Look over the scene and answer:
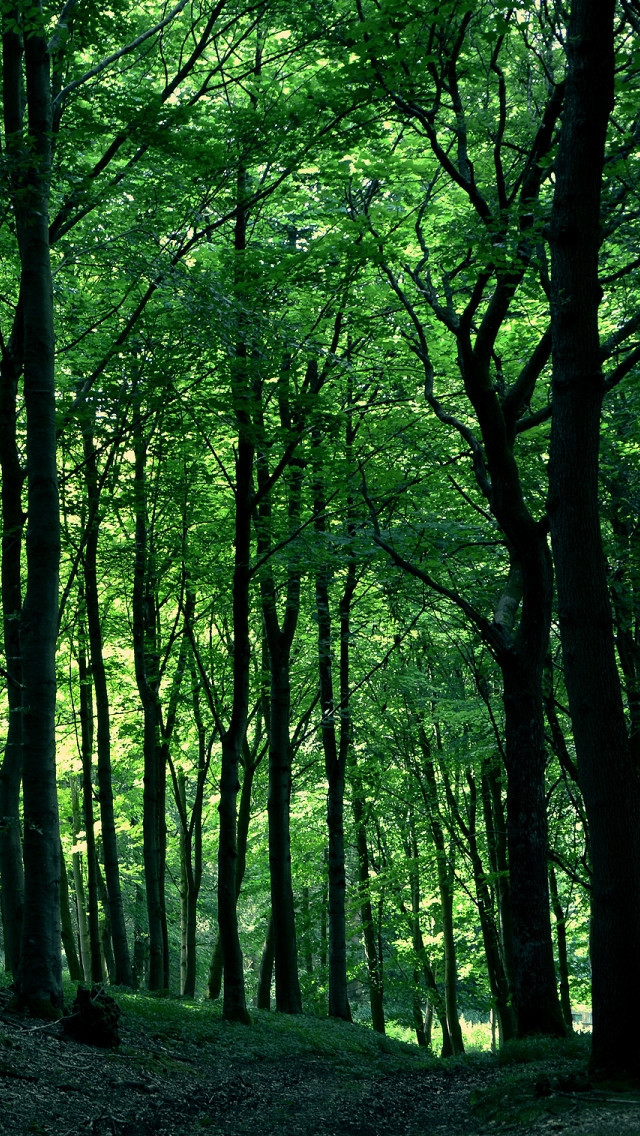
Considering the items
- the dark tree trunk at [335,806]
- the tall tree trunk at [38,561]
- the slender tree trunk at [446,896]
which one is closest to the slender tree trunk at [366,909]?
the slender tree trunk at [446,896]

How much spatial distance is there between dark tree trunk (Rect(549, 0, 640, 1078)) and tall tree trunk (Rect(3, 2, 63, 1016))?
4.35m

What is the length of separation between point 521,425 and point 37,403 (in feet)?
17.3

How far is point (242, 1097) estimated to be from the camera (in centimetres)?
894

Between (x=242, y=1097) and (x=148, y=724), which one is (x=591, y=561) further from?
(x=148, y=724)

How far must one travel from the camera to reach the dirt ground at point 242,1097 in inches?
236

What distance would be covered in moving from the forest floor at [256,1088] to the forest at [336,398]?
2.04 ft

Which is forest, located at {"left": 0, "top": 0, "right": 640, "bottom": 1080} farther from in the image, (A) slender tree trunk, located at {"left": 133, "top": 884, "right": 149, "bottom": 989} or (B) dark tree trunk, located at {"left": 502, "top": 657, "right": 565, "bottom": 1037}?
(A) slender tree trunk, located at {"left": 133, "top": 884, "right": 149, "bottom": 989}

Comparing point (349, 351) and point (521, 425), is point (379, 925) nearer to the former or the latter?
point (349, 351)

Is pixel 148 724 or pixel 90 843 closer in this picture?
pixel 148 724

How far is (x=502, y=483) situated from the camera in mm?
9727

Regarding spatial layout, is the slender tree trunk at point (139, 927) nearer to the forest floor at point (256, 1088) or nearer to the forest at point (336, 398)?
the forest at point (336, 398)

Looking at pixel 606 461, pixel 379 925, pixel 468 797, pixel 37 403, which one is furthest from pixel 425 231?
pixel 379 925

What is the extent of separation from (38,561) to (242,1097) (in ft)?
18.0

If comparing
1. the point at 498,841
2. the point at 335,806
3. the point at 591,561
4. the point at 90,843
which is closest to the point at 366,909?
the point at 498,841
